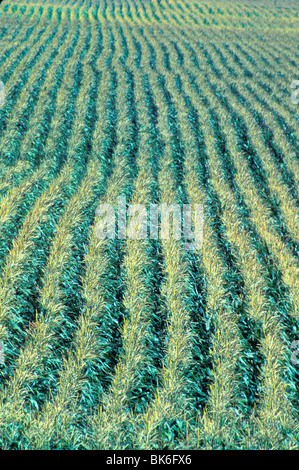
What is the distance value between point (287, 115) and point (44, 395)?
10766mm

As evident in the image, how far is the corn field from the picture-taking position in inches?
141

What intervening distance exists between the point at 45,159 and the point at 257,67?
451 inches

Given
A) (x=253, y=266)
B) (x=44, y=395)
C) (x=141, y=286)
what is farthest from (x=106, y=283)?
(x=253, y=266)

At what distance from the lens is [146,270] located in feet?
18.0

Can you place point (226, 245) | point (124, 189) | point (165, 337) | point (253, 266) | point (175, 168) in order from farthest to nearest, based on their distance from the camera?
point (175, 168) < point (124, 189) < point (226, 245) < point (253, 266) < point (165, 337)

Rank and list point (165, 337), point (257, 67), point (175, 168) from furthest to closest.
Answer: point (257, 67)
point (175, 168)
point (165, 337)

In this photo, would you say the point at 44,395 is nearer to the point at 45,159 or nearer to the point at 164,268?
the point at 164,268

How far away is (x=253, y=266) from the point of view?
5477 millimetres

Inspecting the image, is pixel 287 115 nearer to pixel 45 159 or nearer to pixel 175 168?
pixel 175 168

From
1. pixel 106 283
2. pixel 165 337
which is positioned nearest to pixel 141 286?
pixel 106 283

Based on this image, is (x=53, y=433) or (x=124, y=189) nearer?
(x=53, y=433)

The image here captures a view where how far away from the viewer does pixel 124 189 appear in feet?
25.3

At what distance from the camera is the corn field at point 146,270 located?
11.7 feet

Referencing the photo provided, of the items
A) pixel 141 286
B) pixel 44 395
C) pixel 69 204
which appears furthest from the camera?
pixel 69 204
